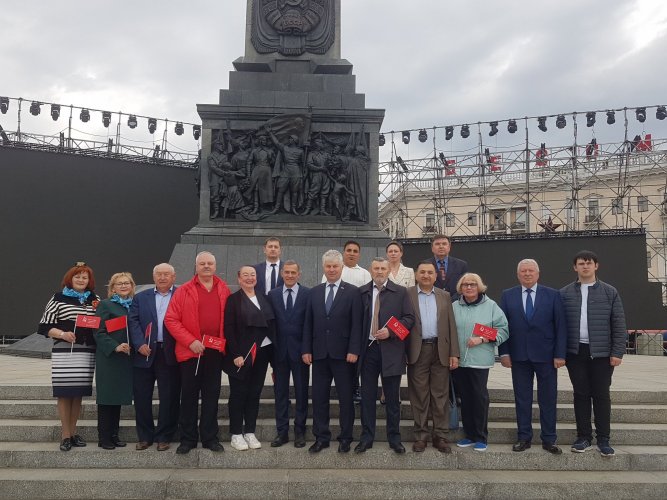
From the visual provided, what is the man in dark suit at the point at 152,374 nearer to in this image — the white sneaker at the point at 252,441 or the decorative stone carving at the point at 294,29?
the white sneaker at the point at 252,441

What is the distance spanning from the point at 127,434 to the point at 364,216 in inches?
246

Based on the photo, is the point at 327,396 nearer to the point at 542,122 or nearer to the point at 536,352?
the point at 536,352

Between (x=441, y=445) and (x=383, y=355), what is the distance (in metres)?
0.84

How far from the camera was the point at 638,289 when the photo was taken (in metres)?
16.2

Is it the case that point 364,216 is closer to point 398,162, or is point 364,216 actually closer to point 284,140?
point 284,140

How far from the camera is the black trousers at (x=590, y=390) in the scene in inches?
177

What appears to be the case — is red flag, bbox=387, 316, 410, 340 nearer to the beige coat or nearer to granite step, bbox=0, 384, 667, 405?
the beige coat

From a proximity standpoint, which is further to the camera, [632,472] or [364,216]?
[364,216]

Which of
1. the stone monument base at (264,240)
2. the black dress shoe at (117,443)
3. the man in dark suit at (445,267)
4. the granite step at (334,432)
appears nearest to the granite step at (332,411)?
the granite step at (334,432)

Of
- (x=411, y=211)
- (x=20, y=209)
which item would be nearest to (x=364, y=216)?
(x=20, y=209)

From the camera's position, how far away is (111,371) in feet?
14.7

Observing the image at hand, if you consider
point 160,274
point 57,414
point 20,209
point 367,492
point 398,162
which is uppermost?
point 398,162

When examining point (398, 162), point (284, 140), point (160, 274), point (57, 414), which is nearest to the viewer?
point (160, 274)

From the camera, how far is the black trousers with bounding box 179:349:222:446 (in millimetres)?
4398
